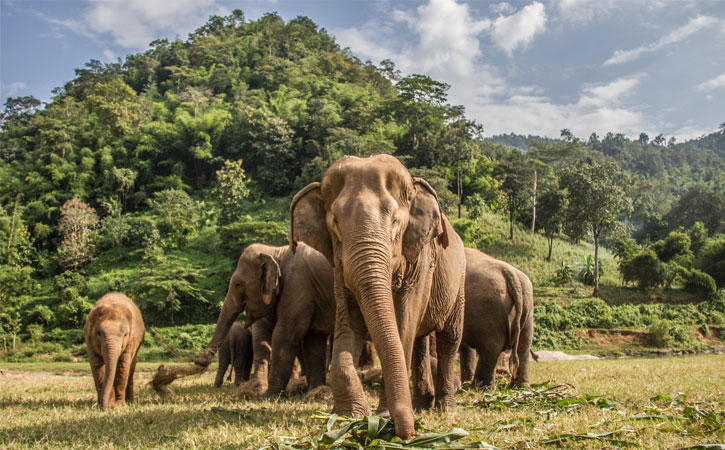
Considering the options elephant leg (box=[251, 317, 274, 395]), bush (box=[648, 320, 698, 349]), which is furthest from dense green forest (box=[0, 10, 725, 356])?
elephant leg (box=[251, 317, 274, 395])

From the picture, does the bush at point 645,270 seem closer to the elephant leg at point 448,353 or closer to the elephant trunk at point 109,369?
the elephant leg at point 448,353

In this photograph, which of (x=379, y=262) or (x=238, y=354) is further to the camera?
(x=238, y=354)

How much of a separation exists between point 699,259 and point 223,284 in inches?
1482

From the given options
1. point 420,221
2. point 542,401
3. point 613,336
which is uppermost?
point 420,221

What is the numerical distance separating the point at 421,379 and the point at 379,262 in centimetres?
227

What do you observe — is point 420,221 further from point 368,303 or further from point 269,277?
point 269,277

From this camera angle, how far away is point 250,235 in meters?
39.3

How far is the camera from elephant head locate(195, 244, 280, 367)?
916 cm

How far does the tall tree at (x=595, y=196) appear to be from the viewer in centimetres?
4094

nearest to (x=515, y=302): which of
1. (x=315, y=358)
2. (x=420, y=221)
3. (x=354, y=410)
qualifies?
(x=315, y=358)

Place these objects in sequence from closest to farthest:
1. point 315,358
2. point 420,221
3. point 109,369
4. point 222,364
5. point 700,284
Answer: point 420,221 → point 109,369 → point 315,358 → point 222,364 → point 700,284

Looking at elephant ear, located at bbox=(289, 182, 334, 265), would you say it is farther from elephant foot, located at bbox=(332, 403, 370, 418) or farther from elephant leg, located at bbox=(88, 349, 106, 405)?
elephant leg, located at bbox=(88, 349, 106, 405)

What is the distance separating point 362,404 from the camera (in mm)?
4984

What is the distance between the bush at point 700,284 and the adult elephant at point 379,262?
39288 mm
